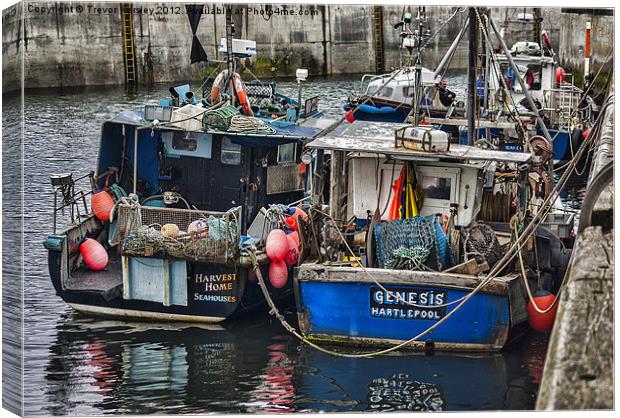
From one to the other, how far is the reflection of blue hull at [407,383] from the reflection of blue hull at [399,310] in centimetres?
27

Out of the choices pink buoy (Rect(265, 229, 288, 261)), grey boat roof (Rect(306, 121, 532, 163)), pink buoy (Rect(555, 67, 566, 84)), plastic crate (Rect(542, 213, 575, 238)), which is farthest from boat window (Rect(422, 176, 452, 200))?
pink buoy (Rect(555, 67, 566, 84))

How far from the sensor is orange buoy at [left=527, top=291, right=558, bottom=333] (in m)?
16.1

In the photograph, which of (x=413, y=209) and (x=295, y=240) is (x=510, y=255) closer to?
(x=413, y=209)

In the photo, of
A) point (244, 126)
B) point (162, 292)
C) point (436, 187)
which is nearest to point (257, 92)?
point (244, 126)

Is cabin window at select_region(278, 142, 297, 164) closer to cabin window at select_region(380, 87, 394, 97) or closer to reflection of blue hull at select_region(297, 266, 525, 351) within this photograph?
reflection of blue hull at select_region(297, 266, 525, 351)

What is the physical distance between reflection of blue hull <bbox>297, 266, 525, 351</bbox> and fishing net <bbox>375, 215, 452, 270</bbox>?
0.86 ft

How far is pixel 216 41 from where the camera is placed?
3441cm

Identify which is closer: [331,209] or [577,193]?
[331,209]

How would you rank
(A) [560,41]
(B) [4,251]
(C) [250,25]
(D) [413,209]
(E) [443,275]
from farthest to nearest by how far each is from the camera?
(C) [250,25]
(A) [560,41]
(D) [413,209]
(E) [443,275]
(B) [4,251]

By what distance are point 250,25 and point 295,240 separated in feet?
69.5

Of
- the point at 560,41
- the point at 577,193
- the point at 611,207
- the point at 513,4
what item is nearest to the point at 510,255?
the point at 611,207

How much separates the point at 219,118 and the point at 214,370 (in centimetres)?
404

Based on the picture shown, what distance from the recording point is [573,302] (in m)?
11.3

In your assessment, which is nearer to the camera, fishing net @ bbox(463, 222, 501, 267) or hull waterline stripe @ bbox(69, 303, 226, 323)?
fishing net @ bbox(463, 222, 501, 267)
